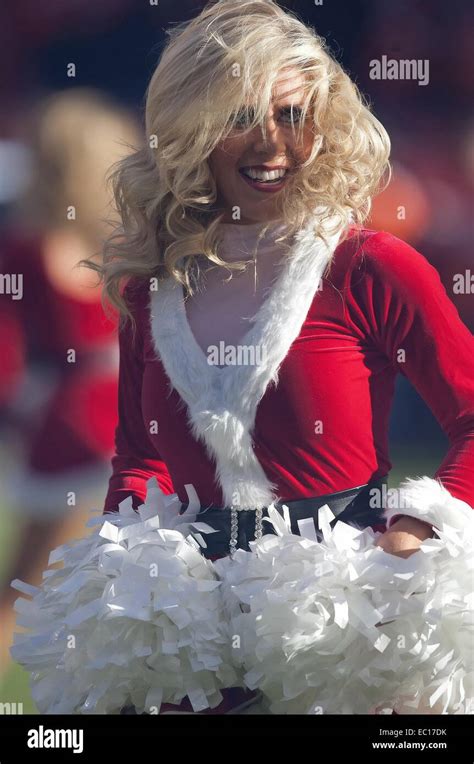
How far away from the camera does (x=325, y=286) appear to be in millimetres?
1662

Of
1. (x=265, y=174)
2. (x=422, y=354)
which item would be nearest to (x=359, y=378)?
(x=422, y=354)

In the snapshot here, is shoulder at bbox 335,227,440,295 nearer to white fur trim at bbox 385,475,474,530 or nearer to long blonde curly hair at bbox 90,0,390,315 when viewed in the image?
long blonde curly hair at bbox 90,0,390,315

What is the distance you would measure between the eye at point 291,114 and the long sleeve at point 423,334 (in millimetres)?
218

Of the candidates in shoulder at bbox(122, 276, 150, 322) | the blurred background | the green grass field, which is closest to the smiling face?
shoulder at bbox(122, 276, 150, 322)

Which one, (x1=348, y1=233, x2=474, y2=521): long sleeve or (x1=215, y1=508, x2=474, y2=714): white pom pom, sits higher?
(x1=348, y1=233, x2=474, y2=521): long sleeve

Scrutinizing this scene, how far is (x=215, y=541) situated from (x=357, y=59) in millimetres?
976

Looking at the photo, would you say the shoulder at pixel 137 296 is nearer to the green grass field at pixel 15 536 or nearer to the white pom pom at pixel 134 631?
the white pom pom at pixel 134 631

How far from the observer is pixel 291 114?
1.66 m

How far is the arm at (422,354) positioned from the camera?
60.4 inches

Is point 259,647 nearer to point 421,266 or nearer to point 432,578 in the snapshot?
point 432,578

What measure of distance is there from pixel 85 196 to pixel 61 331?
11.0 inches

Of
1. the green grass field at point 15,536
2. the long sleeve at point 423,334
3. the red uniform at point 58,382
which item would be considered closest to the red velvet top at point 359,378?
the long sleeve at point 423,334

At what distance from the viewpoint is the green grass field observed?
7.06 ft

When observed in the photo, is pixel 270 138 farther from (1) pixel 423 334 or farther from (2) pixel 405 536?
(2) pixel 405 536
